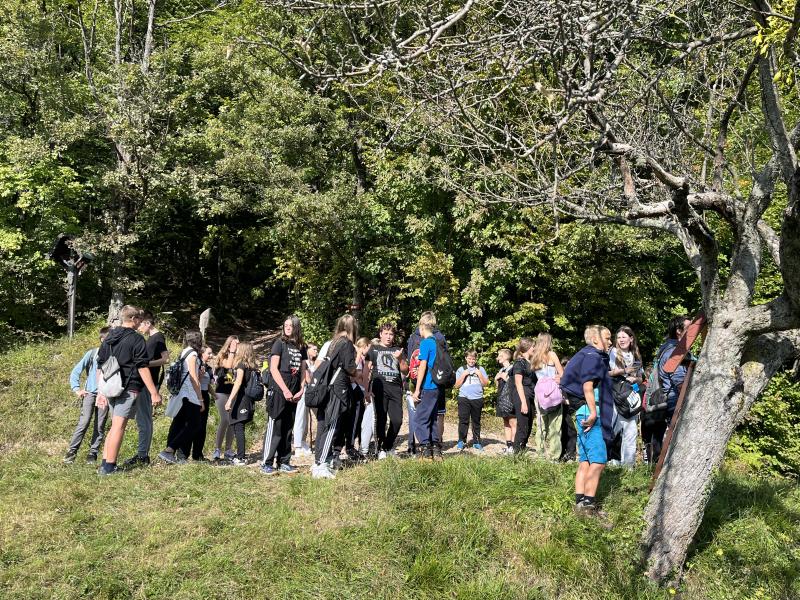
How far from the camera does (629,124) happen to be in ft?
21.0

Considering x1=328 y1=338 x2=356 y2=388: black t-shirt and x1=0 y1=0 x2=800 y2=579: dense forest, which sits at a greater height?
x1=0 y1=0 x2=800 y2=579: dense forest

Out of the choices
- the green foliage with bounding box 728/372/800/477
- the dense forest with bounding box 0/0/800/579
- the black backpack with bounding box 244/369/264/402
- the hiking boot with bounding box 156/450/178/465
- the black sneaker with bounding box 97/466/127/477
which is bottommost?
the green foliage with bounding box 728/372/800/477

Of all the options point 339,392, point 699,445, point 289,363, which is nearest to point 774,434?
point 699,445

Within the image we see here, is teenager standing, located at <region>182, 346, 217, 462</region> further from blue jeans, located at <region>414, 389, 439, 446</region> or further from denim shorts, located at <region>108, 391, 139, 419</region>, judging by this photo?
blue jeans, located at <region>414, 389, 439, 446</region>

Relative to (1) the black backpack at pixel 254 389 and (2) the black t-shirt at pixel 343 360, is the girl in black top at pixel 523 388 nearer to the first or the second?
(2) the black t-shirt at pixel 343 360

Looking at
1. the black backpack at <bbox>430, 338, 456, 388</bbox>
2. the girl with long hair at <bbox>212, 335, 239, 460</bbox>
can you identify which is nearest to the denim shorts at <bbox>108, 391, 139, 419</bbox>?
the girl with long hair at <bbox>212, 335, 239, 460</bbox>

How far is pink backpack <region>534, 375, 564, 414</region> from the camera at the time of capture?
7.47 meters

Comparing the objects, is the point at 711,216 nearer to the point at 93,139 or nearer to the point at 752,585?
the point at 752,585

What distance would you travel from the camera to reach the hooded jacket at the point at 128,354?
20.2ft

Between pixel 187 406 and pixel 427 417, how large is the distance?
284 cm

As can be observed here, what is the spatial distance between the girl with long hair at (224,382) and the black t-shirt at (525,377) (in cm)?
376

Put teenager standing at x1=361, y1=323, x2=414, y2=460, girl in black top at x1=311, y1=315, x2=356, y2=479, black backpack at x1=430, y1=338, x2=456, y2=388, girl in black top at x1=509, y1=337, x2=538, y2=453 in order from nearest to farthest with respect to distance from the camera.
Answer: girl in black top at x1=311, y1=315, x2=356, y2=479
black backpack at x1=430, y1=338, x2=456, y2=388
teenager standing at x1=361, y1=323, x2=414, y2=460
girl in black top at x1=509, y1=337, x2=538, y2=453

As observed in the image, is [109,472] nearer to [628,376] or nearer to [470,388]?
[470,388]

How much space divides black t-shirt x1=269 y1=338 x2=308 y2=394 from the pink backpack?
302 centimetres
